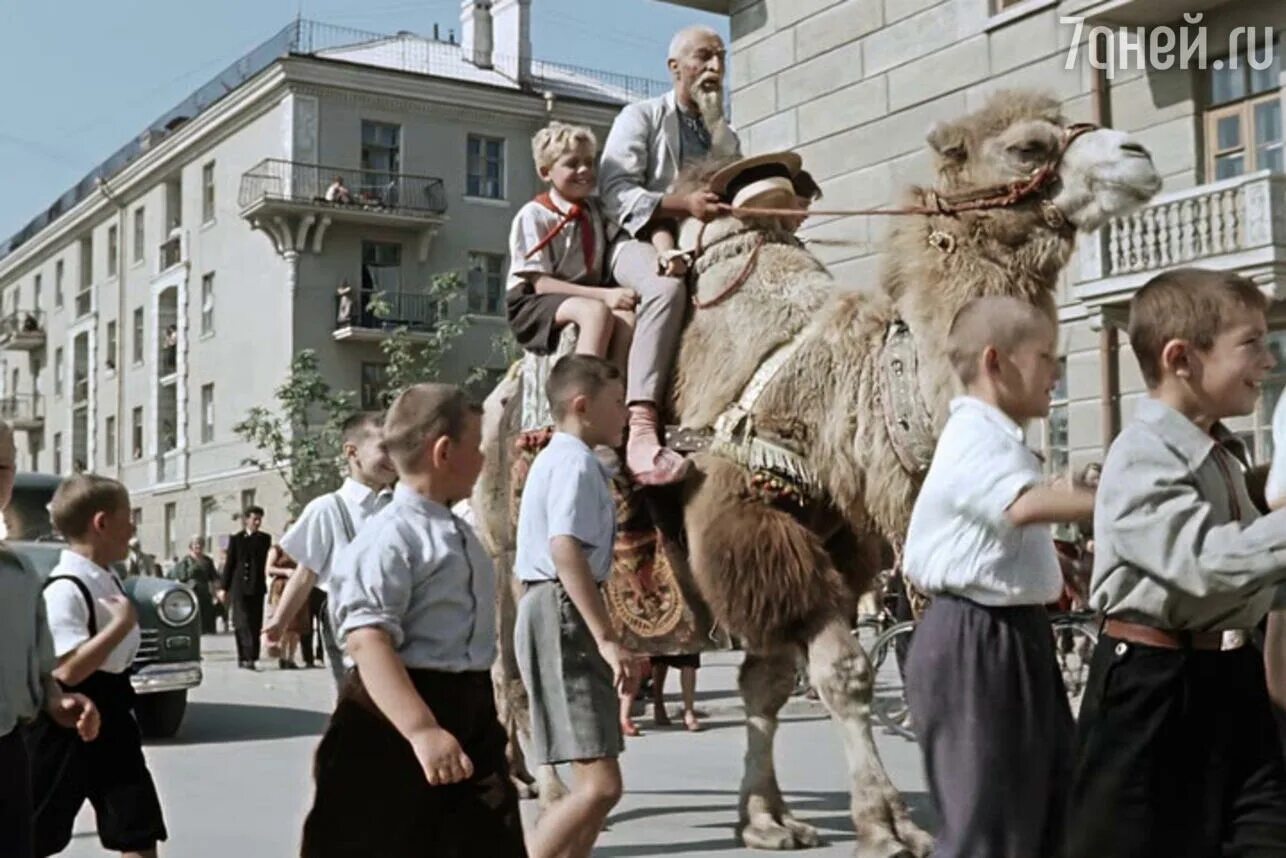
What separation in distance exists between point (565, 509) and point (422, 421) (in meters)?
1.20

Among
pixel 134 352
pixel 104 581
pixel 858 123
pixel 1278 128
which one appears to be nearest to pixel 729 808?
pixel 104 581

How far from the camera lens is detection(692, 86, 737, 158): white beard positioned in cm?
805

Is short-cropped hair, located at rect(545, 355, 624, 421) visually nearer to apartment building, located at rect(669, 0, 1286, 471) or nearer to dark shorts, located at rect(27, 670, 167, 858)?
dark shorts, located at rect(27, 670, 167, 858)

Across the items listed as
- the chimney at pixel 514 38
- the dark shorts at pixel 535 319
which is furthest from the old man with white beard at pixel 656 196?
the chimney at pixel 514 38

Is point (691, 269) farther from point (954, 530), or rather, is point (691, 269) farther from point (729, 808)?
point (954, 530)

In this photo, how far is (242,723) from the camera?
13648mm

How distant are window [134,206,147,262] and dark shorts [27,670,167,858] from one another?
51.5 meters

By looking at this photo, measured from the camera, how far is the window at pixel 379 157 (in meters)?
45.8

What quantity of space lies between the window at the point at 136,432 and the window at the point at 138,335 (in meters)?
1.66

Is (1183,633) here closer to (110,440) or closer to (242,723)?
(242,723)

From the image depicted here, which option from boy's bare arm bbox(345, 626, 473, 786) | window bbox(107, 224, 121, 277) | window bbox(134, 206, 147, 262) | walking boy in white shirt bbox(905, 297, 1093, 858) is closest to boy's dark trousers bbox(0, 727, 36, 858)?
boy's bare arm bbox(345, 626, 473, 786)

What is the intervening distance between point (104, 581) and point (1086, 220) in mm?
3777

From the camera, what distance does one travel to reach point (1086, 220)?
6.56m

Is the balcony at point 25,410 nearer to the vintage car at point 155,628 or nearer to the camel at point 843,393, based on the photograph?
the vintage car at point 155,628
